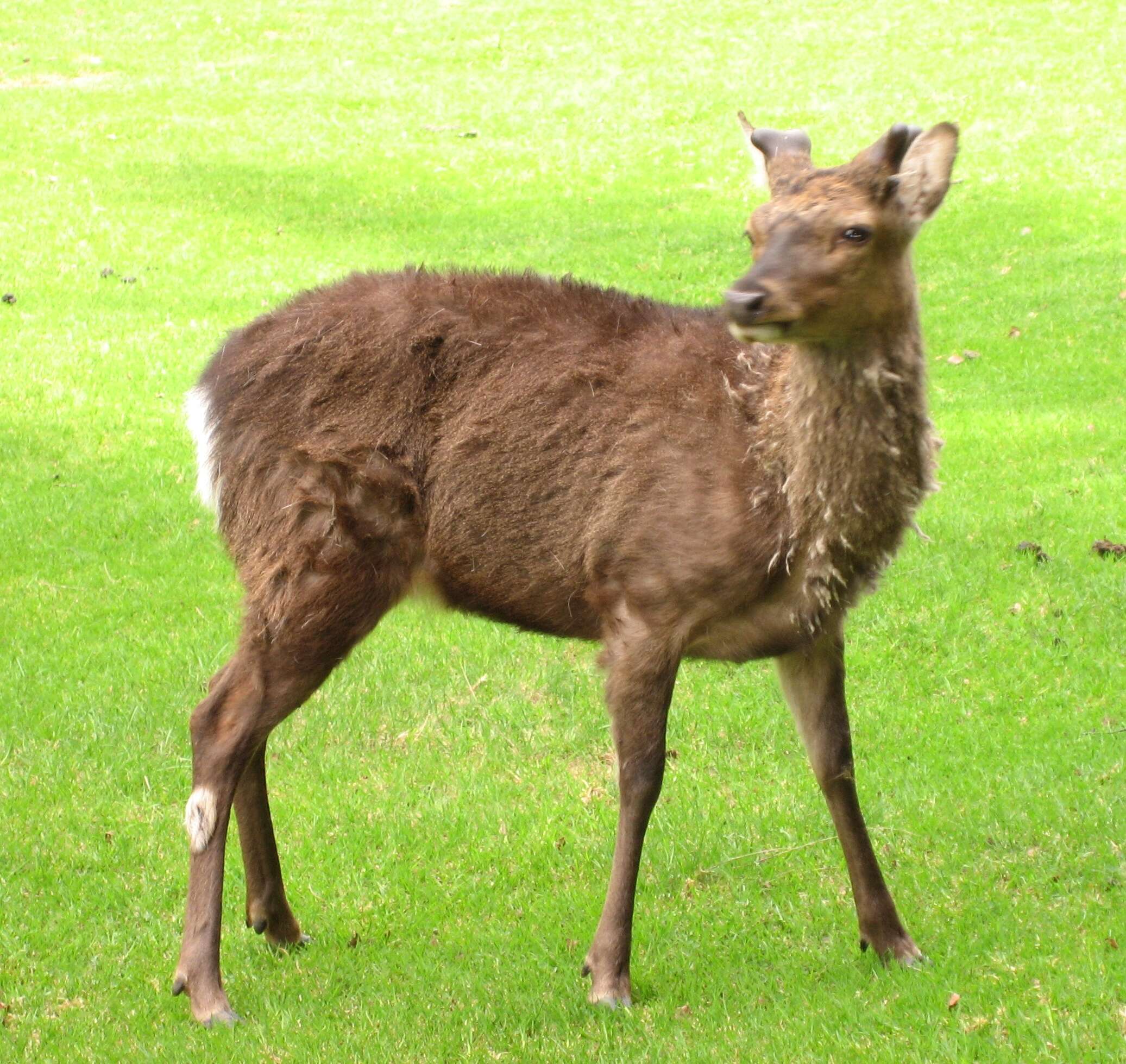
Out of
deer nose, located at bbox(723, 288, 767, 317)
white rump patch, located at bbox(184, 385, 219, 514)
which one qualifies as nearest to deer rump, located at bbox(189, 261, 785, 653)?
white rump patch, located at bbox(184, 385, 219, 514)

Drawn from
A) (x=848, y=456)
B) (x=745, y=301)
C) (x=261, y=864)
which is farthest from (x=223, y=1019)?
(x=745, y=301)

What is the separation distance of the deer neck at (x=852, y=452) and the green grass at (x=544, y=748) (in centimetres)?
120

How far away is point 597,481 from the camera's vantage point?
15.4 ft

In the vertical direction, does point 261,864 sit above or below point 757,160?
below

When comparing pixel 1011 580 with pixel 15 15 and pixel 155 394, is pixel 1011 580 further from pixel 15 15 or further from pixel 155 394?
pixel 15 15

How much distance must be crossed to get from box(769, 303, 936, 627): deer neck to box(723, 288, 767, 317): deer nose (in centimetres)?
37

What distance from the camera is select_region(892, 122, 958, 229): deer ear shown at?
4.09 meters

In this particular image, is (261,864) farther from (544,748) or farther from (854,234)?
(854,234)

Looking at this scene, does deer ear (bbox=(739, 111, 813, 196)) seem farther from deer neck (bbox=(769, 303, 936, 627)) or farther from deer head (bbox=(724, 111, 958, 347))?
deer neck (bbox=(769, 303, 936, 627))

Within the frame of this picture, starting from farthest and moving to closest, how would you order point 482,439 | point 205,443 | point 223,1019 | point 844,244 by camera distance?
point 205,443 → point 482,439 → point 223,1019 → point 844,244

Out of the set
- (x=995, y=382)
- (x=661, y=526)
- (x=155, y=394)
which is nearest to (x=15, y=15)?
(x=155, y=394)

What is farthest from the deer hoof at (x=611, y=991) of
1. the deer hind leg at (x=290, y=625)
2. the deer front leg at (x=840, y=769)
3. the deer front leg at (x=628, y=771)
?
the deer hind leg at (x=290, y=625)

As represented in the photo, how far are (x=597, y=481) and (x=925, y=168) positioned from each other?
1305 mm

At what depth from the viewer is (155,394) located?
1091 centimetres
